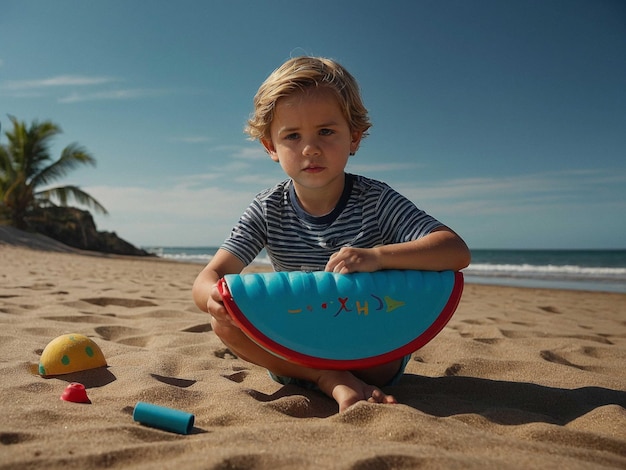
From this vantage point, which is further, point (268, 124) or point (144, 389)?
point (268, 124)

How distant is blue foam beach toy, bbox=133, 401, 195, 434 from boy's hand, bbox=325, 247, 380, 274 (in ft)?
2.14

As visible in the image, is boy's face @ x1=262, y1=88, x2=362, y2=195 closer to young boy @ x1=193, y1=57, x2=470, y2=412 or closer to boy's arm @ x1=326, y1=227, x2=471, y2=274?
young boy @ x1=193, y1=57, x2=470, y2=412

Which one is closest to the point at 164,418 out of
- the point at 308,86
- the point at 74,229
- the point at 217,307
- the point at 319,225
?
the point at 217,307

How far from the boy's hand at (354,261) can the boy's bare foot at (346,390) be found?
1.10 feet

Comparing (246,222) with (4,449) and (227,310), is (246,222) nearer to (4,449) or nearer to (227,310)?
(227,310)

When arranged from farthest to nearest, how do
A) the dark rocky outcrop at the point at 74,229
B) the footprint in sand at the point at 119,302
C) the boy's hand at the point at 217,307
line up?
the dark rocky outcrop at the point at 74,229, the footprint in sand at the point at 119,302, the boy's hand at the point at 217,307

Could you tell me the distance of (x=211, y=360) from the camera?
2295 millimetres

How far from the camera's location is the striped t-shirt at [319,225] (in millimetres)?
2086

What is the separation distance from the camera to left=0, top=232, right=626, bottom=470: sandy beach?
1141 millimetres

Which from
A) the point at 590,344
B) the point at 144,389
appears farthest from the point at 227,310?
the point at 590,344

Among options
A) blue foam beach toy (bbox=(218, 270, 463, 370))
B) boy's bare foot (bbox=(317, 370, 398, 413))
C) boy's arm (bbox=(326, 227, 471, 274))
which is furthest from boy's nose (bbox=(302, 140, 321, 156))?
boy's bare foot (bbox=(317, 370, 398, 413))

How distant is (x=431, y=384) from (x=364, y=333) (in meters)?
0.46

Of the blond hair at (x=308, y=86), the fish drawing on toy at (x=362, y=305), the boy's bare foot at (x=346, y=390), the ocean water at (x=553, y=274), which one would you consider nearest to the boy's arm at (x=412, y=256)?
the fish drawing on toy at (x=362, y=305)

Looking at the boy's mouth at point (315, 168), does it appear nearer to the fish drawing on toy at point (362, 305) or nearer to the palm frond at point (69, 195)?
the fish drawing on toy at point (362, 305)
